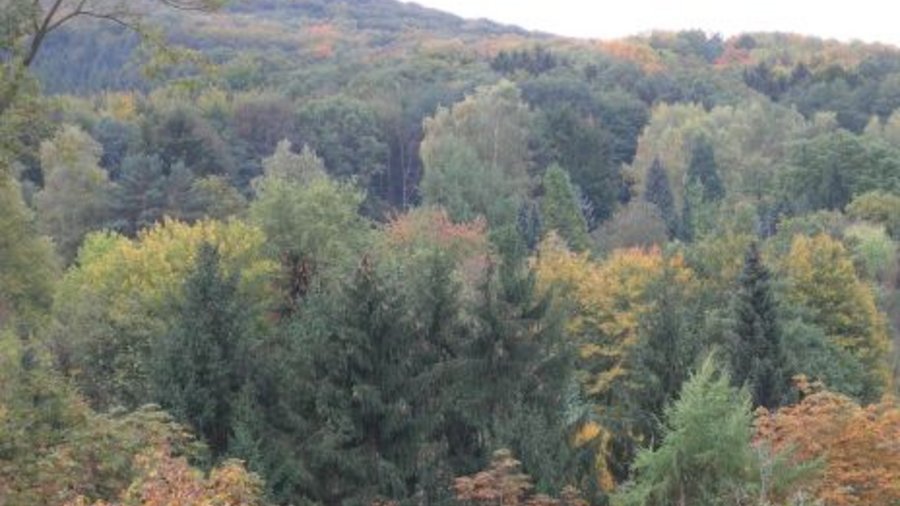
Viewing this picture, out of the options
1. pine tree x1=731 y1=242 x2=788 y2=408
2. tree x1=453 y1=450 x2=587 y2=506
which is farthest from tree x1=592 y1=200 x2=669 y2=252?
tree x1=453 y1=450 x2=587 y2=506

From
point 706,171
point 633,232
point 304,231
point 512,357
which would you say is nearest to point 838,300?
point 512,357

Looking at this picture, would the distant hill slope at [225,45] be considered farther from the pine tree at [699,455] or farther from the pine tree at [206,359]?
the pine tree at [699,455]

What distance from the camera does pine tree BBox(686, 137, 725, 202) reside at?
3273 inches

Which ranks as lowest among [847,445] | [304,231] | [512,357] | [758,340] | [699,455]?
[758,340]

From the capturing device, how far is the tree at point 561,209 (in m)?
61.7

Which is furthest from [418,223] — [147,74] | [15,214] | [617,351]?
[147,74]

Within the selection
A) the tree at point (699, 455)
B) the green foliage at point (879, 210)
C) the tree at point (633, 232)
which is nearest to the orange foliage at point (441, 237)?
the tree at point (633, 232)

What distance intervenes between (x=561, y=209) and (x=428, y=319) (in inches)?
1404

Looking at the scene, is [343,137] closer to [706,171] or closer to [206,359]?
[706,171]

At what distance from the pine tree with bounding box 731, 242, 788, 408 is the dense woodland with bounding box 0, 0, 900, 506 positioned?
3.8 inches

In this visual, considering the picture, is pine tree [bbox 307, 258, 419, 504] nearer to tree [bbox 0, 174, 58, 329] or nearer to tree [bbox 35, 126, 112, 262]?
tree [bbox 0, 174, 58, 329]

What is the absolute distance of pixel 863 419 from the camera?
786 inches

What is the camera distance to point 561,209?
62594mm

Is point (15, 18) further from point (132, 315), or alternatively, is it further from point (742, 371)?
point (742, 371)
